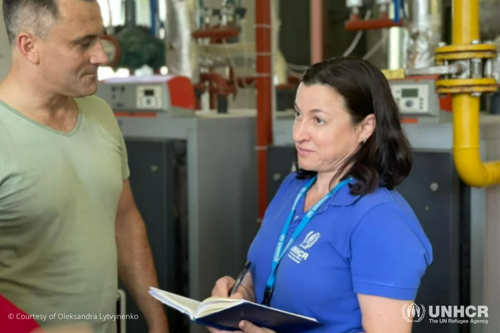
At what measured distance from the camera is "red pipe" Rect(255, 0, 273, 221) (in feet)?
7.61

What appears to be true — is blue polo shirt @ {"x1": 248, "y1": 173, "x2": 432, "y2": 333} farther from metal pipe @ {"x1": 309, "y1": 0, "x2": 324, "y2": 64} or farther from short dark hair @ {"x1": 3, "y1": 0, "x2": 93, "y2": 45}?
metal pipe @ {"x1": 309, "y1": 0, "x2": 324, "y2": 64}

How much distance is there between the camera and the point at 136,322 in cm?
236

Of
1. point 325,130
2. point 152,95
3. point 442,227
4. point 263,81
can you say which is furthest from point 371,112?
point 152,95

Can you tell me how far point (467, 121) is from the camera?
5.59ft

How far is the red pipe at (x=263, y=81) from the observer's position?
7.61ft

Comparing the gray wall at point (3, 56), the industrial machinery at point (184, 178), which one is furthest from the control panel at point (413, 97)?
the gray wall at point (3, 56)

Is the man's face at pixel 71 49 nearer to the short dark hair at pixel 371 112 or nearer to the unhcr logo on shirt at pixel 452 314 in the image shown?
the short dark hair at pixel 371 112

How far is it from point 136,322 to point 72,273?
1121mm

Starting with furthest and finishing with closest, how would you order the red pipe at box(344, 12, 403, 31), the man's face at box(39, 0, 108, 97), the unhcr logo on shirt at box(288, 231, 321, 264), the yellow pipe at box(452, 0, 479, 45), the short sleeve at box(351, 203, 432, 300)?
1. the red pipe at box(344, 12, 403, 31)
2. the yellow pipe at box(452, 0, 479, 45)
3. the man's face at box(39, 0, 108, 97)
4. the unhcr logo on shirt at box(288, 231, 321, 264)
5. the short sleeve at box(351, 203, 432, 300)

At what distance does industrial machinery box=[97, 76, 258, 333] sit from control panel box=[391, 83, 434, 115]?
2.36 feet

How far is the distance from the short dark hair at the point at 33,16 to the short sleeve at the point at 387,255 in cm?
75

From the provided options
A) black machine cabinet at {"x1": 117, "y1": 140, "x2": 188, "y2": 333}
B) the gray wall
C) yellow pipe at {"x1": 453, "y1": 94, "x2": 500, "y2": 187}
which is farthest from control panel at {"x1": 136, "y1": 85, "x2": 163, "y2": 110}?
yellow pipe at {"x1": 453, "y1": 94, "x2": 500, "y2": 187}

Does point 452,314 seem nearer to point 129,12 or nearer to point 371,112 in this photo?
point 371,112

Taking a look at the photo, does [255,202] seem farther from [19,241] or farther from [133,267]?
[19,241]
